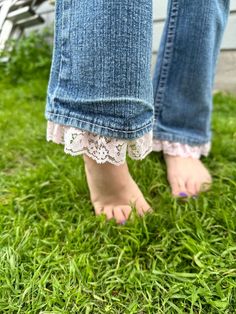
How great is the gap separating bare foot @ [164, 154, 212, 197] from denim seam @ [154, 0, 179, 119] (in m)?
0.17

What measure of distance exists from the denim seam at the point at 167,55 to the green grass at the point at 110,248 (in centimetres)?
22

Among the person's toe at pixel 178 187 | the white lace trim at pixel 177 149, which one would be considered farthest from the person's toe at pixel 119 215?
the white lace trim at pixel 177 149

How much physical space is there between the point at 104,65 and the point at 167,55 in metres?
0.51

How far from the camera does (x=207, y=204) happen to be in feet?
3.50

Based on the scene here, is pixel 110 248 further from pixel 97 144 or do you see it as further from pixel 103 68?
pixel 103 68

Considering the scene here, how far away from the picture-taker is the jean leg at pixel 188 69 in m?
1.13

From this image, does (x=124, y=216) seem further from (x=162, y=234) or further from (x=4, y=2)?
(x=4, y=2)

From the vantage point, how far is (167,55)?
1243 millimetres

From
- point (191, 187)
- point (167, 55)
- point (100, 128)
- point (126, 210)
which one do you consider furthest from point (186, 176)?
point (100, 128)

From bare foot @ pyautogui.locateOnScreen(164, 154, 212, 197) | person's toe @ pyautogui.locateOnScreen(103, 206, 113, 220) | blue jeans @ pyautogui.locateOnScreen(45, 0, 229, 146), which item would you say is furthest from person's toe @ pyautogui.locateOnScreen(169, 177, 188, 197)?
blue jeans @ pyautogui.locateOnScreen(45, 0, 229, 146)

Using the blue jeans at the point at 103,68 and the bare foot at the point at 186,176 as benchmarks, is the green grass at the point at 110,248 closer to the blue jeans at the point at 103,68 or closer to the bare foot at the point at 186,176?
the bare foot at the point at 186,176

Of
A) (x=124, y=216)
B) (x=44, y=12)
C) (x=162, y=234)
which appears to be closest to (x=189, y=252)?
(x=162, y=234)

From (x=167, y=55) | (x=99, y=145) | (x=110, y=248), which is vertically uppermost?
(x=167, y=55)

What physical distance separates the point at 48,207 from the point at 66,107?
37cm
